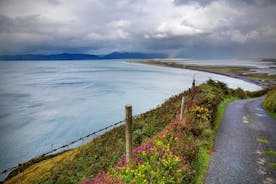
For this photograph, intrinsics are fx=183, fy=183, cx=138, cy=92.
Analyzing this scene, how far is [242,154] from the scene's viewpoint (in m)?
8.79

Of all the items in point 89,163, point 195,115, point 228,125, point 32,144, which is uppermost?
point 195,115

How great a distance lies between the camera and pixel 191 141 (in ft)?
28.7

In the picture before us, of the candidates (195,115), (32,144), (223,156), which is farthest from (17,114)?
(223,156)

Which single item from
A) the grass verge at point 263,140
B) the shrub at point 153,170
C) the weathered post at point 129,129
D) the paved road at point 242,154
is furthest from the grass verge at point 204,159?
the weathered post at point 129,129

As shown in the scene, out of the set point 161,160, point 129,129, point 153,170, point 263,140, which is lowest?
point 263,140

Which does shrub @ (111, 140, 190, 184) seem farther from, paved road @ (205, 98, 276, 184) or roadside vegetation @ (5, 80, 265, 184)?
paved road @ (205, 98, 276, 184)

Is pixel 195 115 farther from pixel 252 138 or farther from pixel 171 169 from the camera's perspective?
pixel 171 169

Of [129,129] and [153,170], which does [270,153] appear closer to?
[153,170]

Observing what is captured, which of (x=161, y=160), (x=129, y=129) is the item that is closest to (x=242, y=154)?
(x=161, y=160)

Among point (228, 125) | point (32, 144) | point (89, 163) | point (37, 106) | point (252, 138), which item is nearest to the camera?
point (252, 138)

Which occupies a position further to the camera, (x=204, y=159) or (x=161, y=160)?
(x=204, y=159)

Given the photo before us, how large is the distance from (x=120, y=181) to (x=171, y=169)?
1845mm

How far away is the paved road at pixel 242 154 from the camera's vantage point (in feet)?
22.9

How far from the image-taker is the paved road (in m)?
6.97
